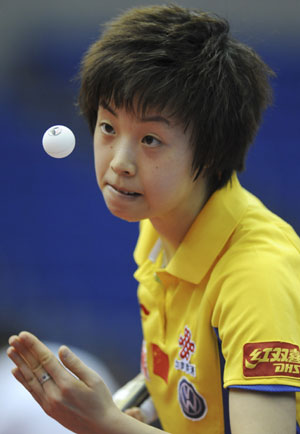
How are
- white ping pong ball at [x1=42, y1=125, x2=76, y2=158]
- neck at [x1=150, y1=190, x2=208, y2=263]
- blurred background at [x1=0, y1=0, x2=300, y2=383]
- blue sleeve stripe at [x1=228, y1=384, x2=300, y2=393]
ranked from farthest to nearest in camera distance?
blurred background at [x1=0, y1=0, x2=300, y2=383] → neck at [x1=150, y1=190, x2=208, y2=263] → white ping pong ball at [x1=42, y1=125, x2=76, y2=158] → blue sleeve stripe at [x1=228, y1=384, x2=300, y2=393]

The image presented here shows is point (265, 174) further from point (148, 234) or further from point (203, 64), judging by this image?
point (203, 64)

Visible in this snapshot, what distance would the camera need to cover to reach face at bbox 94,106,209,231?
986mm

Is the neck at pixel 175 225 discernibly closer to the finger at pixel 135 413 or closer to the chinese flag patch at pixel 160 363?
the chinese flag patch at pixel 160 363

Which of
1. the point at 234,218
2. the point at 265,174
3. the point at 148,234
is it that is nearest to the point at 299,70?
the point at 265,174

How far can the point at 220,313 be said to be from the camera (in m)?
0.97

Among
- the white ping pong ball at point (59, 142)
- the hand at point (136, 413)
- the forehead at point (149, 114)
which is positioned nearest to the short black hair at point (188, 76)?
the forehead at point (149, 114)

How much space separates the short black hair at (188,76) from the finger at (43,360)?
0.42m

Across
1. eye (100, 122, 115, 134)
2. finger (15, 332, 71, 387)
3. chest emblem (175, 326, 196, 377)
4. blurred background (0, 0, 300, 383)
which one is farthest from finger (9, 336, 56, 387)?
blurred background (0, 0, 300, 383)

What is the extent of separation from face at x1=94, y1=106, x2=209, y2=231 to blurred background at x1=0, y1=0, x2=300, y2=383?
136cm

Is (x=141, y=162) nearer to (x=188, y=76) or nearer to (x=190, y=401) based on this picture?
(x=188, y=76)

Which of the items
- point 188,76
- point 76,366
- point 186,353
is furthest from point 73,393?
point 188,76

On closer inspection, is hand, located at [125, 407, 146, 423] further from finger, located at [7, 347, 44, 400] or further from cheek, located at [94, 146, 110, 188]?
cheek, located at [94, 146, 110, 188]

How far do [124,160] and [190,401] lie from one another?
484mm

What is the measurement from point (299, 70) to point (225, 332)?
1.61 metres
